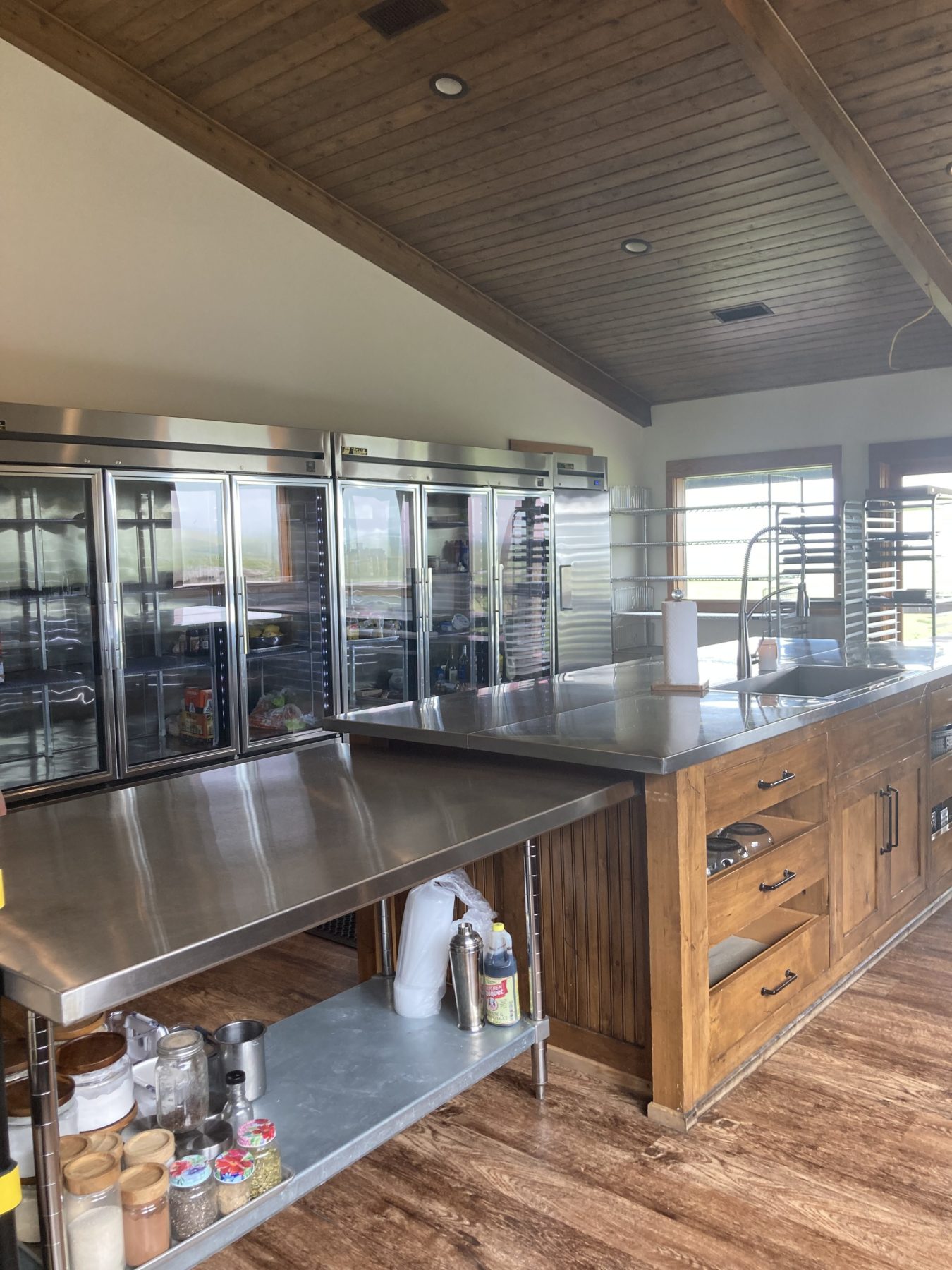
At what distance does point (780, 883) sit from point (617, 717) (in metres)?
0.60

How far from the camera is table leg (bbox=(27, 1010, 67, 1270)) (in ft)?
4.38

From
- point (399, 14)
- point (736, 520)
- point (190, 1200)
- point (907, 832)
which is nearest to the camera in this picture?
point (190, 1200)

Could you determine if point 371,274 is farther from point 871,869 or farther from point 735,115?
point 871,869

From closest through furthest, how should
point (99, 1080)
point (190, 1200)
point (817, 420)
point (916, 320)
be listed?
point (190, 1200), point (99, 1080), point (916, 320), point (817, 420)

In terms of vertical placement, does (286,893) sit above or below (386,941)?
above

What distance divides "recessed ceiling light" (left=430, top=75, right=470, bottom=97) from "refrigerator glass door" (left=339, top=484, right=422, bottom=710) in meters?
1.66

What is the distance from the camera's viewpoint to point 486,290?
18.7 ft

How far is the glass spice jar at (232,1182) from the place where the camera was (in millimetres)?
1604

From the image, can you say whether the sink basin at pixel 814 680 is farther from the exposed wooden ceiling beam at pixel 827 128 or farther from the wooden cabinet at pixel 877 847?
the exposed wooden ceiling beam at pixel 827 128

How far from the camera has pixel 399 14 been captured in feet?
11.7

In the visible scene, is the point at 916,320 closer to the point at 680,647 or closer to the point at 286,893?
the point at 680,647

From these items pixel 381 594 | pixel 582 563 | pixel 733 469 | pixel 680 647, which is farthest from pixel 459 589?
pixel 733 469

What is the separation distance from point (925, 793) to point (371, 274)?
3.76 metres

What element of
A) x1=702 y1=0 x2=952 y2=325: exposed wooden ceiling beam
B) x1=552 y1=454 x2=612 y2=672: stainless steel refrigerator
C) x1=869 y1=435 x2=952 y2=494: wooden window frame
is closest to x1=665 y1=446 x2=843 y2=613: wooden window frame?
x1=869 y1=435 x2=952 y2=494: wooden window frame
